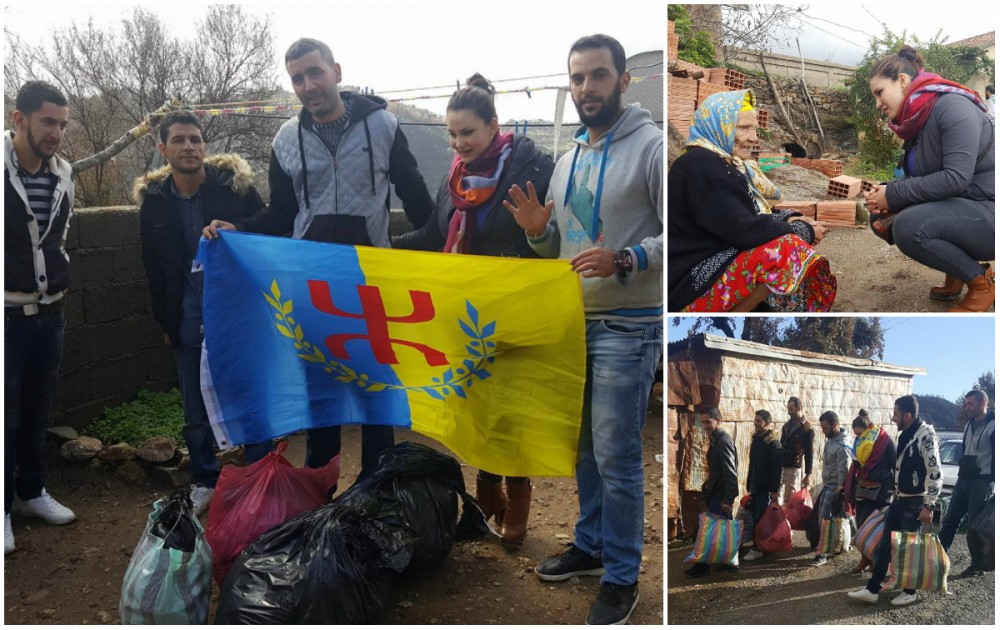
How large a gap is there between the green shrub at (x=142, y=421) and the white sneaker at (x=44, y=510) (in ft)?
2.46

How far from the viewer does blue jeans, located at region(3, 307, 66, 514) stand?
389 centimetres

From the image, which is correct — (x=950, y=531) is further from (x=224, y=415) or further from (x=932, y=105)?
(x=224, y=415)

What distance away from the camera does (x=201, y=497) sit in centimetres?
434

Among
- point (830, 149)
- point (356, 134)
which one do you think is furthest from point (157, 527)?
point (830, 149)

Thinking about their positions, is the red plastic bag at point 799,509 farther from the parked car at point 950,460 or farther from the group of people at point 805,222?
the group of people at point 805,222

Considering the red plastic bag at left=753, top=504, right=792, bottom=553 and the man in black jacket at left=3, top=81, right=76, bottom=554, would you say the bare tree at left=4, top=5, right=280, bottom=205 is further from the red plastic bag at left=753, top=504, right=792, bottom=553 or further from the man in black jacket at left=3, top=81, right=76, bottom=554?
the red plastic bag at left=753, top=504, right=792, bottom=553

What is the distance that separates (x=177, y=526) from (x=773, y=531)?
2354 mm

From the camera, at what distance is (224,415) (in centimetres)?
373

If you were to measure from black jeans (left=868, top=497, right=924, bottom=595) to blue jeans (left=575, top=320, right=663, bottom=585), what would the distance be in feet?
3.12

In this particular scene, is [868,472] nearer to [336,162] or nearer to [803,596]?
[803,596]

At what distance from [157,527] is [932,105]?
10.6 ft

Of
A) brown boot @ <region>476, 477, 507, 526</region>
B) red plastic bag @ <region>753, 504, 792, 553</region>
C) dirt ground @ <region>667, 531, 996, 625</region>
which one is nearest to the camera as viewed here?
dirt ground @ <region>667, 531, 996, 625</region>

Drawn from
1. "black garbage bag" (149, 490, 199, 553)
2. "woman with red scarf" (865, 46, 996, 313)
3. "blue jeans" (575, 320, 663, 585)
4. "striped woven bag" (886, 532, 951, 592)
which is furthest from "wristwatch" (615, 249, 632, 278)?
"black garbage bag" (149, 490, 199, 553)

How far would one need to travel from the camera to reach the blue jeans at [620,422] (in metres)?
3.16
